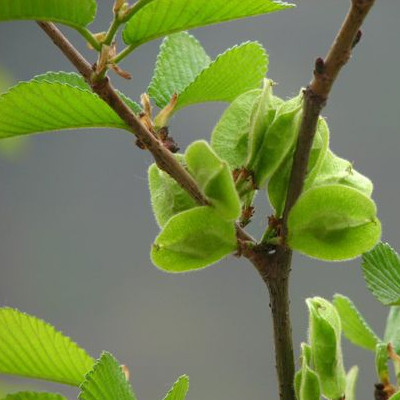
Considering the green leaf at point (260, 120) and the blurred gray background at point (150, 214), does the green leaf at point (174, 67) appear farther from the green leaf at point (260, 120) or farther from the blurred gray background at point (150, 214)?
the blurred gray background at point (150, 214)

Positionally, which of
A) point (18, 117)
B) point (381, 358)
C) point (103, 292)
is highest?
point (103, 292)

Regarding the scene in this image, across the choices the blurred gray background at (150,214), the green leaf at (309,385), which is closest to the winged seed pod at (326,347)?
the green leaf at (309,385)

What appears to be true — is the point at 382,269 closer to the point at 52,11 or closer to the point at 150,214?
the point at 52,11

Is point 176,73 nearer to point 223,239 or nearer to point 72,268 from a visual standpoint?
point 223,239

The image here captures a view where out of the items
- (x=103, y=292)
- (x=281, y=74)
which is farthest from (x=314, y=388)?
(x=103, y=292)

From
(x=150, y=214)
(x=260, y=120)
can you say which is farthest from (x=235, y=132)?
(x=150, y=214)

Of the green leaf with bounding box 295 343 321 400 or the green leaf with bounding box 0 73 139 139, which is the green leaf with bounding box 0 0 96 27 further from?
the green leaf with bounding box 295 343 321 400

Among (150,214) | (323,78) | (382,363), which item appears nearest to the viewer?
(323,78)
